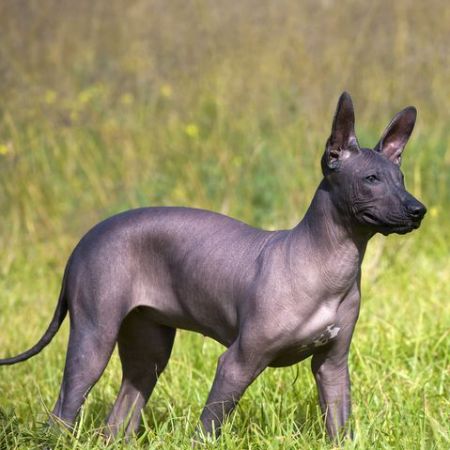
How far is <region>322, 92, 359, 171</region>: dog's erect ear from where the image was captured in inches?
140

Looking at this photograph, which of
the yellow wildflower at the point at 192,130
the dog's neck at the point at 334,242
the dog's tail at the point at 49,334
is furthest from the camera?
the yellow wildflower at the point at 192,130

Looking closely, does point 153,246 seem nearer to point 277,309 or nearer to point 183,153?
point 277,309

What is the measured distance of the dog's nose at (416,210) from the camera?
3.34 metres

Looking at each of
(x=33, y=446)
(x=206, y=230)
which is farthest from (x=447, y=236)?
(x=33, y=446)

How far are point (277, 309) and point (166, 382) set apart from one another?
136 centimetres

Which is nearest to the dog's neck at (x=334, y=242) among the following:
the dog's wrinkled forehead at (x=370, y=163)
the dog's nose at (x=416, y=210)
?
the dog's wrinkled forehead at (x=370, y=163)

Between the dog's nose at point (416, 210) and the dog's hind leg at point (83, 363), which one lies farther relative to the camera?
the dog's hind leg at point (83, 363)

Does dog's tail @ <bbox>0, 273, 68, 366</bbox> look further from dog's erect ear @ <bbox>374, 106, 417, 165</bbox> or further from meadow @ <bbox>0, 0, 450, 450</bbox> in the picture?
dog's erect ear @ <bbox>374, 106, 417, 165</bbox>

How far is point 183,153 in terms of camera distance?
788cm

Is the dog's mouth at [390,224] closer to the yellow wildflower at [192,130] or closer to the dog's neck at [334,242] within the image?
the dog's neck at [334,242]

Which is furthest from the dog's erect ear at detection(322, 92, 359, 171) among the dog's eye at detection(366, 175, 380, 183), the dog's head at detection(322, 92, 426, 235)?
the dog's eye at detection(366, 175, 380, 183)

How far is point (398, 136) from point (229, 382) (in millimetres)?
1063

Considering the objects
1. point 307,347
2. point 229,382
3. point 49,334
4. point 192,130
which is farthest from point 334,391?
point 192,130

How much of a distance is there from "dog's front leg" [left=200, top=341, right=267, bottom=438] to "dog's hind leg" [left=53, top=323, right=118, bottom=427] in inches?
19.1
